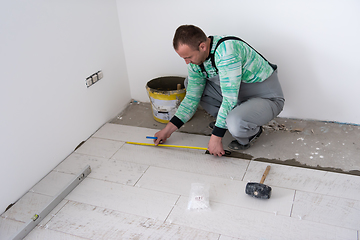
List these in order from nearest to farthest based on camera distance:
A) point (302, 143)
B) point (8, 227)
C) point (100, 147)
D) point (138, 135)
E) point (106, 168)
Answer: point (8, 227) → point (106, 168) → point (302, 143) → point (100, 147) → point (138, 135)

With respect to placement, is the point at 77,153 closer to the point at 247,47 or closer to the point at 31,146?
the point at 31,146

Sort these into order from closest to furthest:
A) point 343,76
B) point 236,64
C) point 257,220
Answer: point 257,220, point 236,64, point 343,76

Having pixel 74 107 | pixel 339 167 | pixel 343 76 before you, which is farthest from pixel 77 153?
pixel 343 76

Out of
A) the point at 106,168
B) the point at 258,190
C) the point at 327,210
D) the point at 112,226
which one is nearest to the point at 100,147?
the point at 106,168

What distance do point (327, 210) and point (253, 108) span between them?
74cm

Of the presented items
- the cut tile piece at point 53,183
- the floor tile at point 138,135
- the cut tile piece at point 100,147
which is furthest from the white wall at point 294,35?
the cut tile piece at point 53,183

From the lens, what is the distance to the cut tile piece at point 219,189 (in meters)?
1.75

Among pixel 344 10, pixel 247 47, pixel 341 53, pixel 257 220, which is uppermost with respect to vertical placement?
pixel 344 10

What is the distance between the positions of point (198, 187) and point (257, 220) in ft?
1.31

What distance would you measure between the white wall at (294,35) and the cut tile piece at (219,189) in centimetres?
97

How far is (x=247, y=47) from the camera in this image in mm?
1989

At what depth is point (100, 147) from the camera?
7.87ft

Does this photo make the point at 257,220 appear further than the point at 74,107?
No

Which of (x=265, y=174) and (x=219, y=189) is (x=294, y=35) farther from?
(x=219, y=189)
